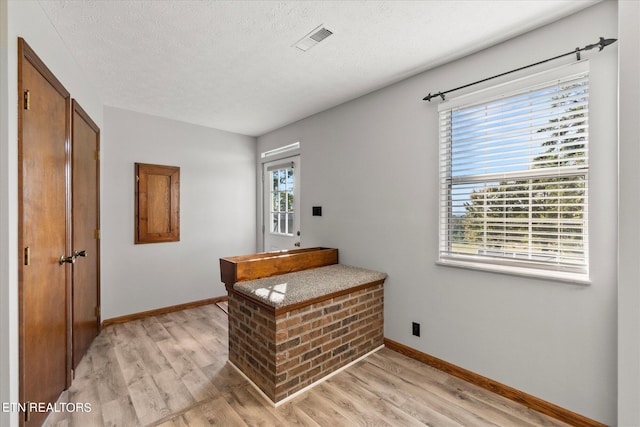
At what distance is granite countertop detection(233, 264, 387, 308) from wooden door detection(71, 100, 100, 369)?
1.34 meters

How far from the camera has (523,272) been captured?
204 cm

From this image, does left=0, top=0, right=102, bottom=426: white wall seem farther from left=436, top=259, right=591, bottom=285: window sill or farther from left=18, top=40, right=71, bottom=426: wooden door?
left=436, top=259, right=591, bottom=285: window sill

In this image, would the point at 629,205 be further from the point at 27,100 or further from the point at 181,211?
the point at 181,211

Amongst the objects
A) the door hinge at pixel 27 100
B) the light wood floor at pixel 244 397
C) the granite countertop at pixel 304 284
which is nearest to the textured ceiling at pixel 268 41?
the door hinge at pixel 27 100

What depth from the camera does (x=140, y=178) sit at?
3.67 metres

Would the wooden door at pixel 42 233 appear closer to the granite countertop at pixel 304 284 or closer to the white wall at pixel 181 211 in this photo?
the granite countertop at pixel 304 284

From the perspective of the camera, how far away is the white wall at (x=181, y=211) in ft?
11.5

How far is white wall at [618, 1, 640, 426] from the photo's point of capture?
4.68 feet

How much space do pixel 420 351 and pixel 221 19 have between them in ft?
9.82

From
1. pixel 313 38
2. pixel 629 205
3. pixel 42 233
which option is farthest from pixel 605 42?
pixel 42 233

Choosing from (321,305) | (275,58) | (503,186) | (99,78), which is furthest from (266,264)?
(99,78)

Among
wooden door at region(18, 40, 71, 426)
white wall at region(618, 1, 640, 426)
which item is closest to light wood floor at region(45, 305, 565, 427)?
wooden door at region(18, 40, 71, 426)

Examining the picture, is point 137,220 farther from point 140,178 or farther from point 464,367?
point 464,367

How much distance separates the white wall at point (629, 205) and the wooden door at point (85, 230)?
137 inches
